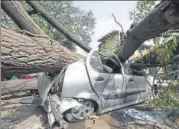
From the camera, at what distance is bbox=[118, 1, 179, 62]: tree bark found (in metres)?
3.75

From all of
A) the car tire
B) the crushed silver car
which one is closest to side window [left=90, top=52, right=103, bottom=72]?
the crushed silver car

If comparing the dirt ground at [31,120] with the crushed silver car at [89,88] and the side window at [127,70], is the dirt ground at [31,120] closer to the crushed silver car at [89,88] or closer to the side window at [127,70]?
the crushed silver car at [89,88]

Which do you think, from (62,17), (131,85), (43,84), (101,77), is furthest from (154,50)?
(62,17)

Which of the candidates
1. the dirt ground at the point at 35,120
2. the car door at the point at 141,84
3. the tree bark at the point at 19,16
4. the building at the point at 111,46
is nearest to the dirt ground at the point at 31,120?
the dirt ground at the point at 35,120

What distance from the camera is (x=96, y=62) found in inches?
269

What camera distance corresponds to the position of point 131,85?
7422mm

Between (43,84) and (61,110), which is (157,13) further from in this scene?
(43,84)

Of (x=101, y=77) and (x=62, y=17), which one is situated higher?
(x=62, y=17)

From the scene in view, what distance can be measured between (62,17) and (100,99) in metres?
13.9

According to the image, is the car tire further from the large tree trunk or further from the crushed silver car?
the large tree trunk

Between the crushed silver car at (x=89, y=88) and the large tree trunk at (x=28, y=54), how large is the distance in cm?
35

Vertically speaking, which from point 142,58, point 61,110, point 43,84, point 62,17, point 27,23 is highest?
point 62,17

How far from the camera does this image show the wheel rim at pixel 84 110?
6.09 metres

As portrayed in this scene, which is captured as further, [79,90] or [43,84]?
[43,84]
